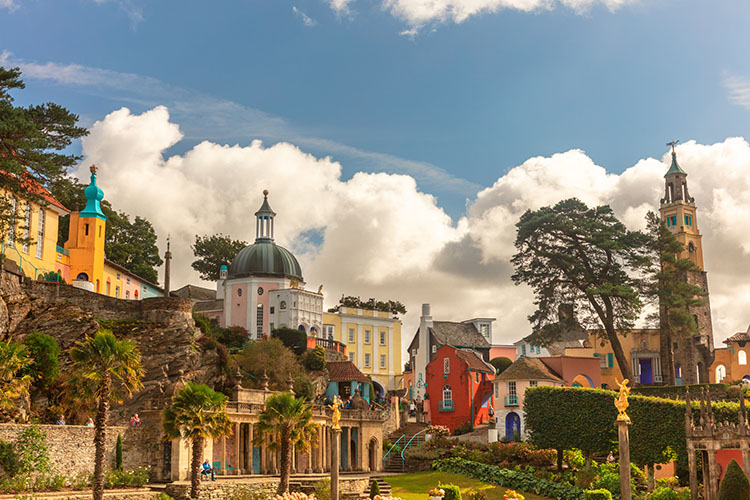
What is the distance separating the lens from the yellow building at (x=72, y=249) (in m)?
52.0

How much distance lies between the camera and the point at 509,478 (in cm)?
4688

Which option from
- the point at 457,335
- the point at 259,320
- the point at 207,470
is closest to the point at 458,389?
the point at 457,335

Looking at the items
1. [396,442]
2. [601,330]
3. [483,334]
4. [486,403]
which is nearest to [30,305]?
[396,442]

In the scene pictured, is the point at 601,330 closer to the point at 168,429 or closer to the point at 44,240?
the point at 168,429

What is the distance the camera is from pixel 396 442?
5844 centimetres

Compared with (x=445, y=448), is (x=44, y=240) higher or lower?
higher

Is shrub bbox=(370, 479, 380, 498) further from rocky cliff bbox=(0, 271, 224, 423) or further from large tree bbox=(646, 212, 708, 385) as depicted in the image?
large tree bbox=(646, 212, 708, 385)

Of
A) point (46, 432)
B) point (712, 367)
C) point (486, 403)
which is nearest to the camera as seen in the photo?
point (46, 432)

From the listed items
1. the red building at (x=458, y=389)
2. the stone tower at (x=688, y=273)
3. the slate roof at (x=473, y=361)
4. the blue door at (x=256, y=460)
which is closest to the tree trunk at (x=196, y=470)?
the blue door at (x=256, y=460)

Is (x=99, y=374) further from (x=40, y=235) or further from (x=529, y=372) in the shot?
(x=529, y=372)

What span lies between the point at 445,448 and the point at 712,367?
122 ft

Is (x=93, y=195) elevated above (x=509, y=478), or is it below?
above

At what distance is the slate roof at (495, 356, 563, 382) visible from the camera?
59656 millimetres

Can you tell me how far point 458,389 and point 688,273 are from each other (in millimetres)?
31861
